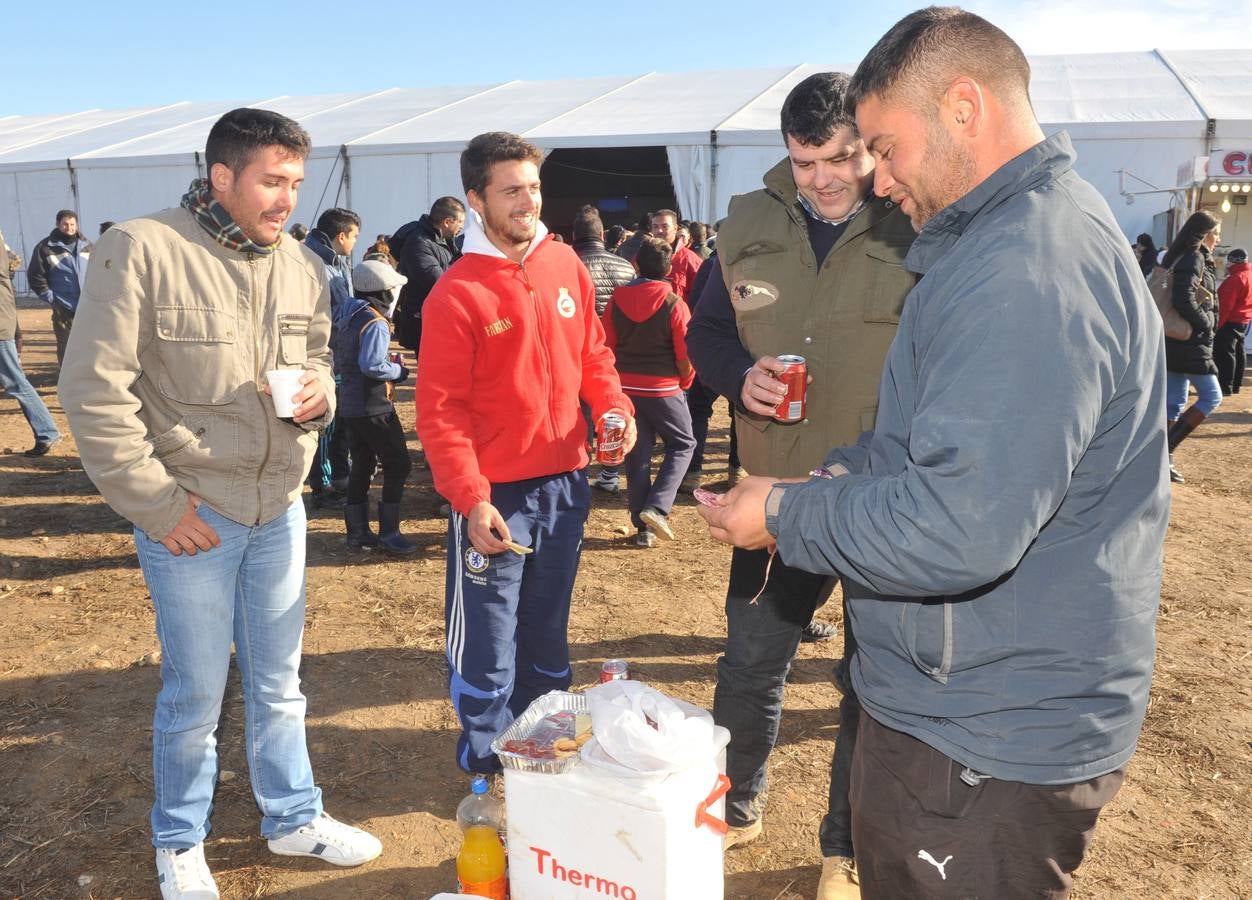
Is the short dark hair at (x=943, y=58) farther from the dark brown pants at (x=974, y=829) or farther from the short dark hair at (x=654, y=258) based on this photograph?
the short dark hair at (x=654, y=258)

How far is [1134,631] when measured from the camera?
64.5 inches

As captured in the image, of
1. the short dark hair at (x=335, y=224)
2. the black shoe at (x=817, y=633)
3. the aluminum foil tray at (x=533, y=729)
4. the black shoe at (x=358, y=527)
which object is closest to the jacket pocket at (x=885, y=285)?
the aluminum foil tray at (x=533, y=729)

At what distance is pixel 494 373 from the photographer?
312 cm

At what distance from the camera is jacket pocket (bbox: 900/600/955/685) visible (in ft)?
5.33

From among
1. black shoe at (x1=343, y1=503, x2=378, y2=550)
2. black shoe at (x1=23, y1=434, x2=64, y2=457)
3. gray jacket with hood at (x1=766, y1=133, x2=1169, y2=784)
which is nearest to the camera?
gray jacket with hood at (x1=766, y1=133, x2=1169, y2=784)

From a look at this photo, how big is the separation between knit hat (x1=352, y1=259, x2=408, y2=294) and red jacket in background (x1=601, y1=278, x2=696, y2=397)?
1.60 m

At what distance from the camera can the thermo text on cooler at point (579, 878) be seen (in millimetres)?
2168

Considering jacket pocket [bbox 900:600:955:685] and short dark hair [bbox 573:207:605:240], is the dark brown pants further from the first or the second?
short dark hair [bbox 573:207:605:240]

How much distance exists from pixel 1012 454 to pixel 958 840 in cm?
80

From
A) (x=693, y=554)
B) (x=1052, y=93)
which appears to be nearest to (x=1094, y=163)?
(x=1052, y=93)

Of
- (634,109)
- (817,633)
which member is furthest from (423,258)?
(634,109)

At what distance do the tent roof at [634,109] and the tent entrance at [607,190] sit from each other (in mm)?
2326

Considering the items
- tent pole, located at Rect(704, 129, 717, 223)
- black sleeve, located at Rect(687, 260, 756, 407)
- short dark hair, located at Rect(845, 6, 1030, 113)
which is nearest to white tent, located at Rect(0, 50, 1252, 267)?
tent pole, located at Rect(704, 129, 717, 223)

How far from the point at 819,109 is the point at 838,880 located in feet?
7.77
